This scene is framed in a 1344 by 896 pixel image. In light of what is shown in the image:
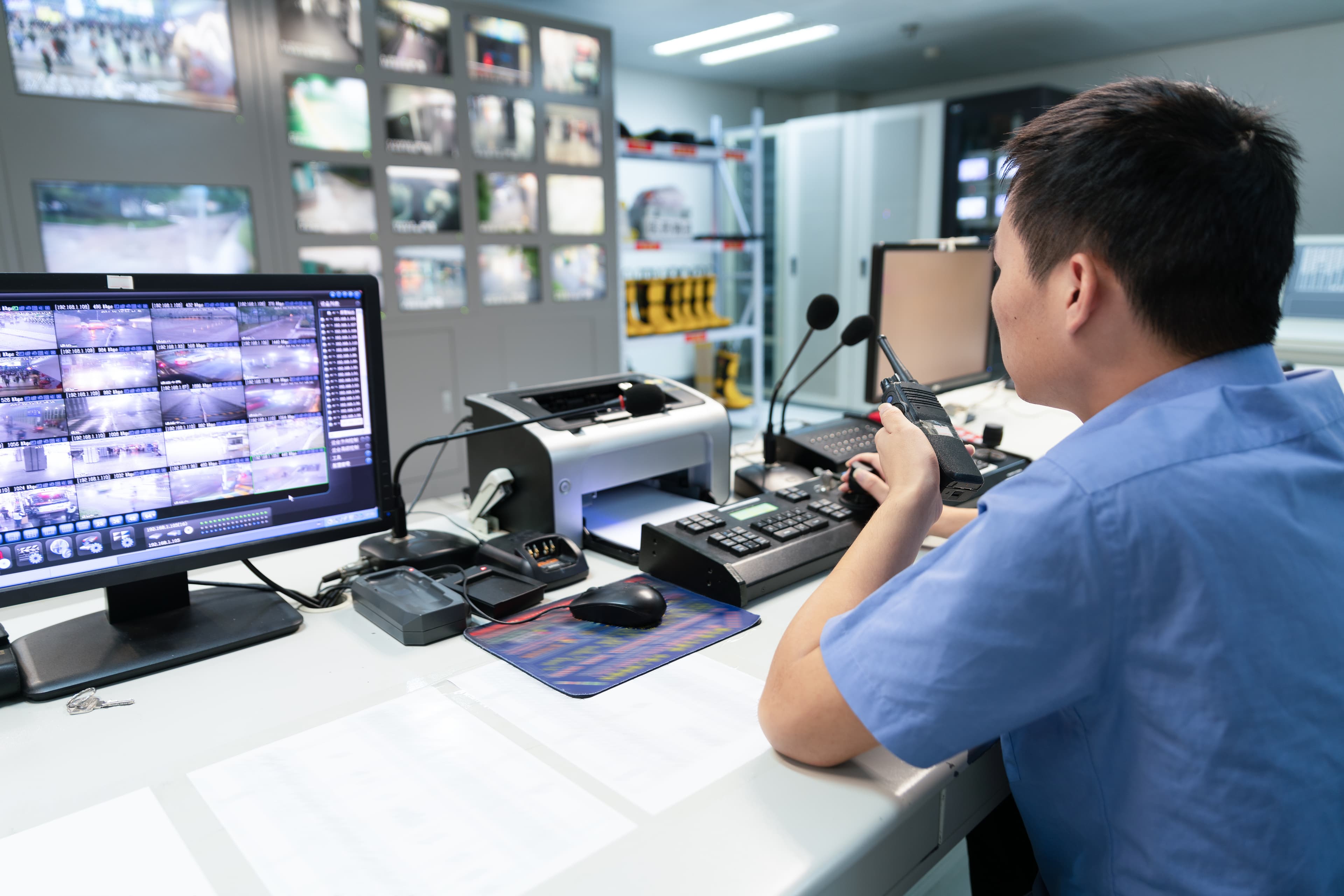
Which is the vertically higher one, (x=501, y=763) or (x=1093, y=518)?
(x=1093, y=518)

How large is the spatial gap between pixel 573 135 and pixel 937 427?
3054 millimetres

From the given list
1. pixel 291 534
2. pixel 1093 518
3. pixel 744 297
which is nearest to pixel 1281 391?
pixel 1093 518

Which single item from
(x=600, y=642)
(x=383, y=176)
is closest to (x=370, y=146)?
(x=383, y=176)

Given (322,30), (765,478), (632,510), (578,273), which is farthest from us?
(578,273)

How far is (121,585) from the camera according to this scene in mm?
989

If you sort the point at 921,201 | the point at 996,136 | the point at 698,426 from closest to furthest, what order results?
the point at 698,426 < the point at 996,136 < the point at 921,201

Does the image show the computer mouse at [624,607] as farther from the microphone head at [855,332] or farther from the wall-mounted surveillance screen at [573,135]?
the wall-mounted surveillance screen at [573,135]

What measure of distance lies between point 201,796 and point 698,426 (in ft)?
3.03

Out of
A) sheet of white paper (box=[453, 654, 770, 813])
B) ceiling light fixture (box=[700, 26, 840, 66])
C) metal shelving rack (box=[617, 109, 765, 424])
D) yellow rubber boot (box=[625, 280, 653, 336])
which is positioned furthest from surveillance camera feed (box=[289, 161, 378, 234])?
ceiling light fixture (box=[700, 26, 840, 66])

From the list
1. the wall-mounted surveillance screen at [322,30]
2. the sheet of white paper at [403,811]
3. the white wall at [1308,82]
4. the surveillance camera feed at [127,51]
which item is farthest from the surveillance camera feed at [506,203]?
the white wall at [1308,82]

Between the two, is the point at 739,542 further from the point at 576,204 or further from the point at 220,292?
the point at 576,204

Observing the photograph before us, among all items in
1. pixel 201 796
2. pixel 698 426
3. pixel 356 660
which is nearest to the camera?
pixel 201 796

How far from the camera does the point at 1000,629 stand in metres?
0.58

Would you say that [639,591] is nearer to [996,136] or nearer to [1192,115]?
[1192,115]
